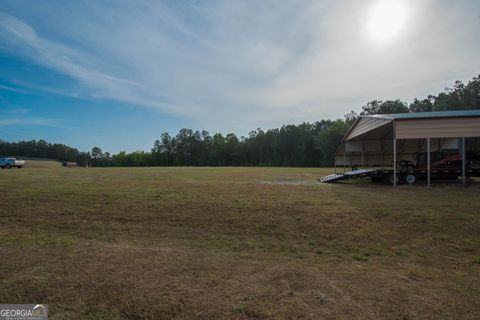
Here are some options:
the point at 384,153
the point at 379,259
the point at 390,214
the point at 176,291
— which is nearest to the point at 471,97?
the point at 384,153

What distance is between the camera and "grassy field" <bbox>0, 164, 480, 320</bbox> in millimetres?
3211

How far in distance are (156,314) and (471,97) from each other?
65.1 m

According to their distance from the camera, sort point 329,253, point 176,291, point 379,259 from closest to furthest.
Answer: point 176,291
point 379,259
point 329,253

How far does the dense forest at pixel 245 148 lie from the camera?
2771 inches

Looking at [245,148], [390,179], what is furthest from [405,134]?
[245,148]

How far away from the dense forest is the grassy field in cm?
5975

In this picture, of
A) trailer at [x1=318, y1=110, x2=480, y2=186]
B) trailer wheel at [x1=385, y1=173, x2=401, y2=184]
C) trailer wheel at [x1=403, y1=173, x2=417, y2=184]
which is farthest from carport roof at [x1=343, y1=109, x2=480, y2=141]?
trailer wheel at [x1=403, y1=173, x2=417, y2=184]

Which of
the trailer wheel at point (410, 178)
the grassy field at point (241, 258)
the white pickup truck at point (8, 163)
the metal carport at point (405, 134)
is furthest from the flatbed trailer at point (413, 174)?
the white pickup truck at point (8, 163)

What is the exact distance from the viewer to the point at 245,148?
9962 centimetres

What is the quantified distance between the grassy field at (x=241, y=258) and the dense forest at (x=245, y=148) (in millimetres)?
59754

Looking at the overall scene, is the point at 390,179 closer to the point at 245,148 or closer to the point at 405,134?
the point at 405,134

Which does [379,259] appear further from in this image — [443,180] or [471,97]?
[471,97]

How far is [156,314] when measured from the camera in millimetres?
3014

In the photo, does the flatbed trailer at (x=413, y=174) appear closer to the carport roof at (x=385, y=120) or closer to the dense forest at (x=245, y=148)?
the carport roof at (x=385, y=120)
